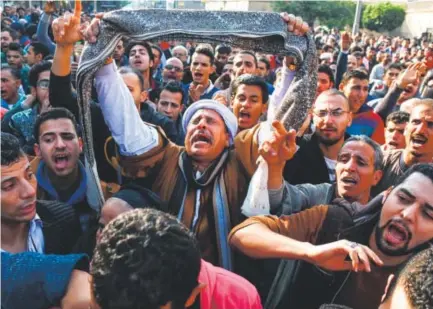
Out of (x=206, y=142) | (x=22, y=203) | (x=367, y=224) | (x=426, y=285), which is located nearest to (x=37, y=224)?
(x=22, y=203)

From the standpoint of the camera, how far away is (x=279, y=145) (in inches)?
85.4

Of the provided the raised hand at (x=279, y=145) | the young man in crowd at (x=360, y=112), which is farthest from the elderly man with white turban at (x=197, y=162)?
the young man in crowd at (x=360, y=112)

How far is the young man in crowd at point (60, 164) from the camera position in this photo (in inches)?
102

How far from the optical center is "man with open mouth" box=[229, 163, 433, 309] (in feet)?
6.37

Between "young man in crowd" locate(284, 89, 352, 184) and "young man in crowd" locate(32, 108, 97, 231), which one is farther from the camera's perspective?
"young man in crowd" locate(284, 89, 352, 184)

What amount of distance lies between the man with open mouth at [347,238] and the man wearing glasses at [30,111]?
194 centimetres

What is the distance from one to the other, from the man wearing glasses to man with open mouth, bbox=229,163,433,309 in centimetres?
194

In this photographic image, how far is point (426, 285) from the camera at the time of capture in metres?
1.21

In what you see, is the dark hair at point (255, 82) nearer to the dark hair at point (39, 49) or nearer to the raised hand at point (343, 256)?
the raised hand at point (343, 256)

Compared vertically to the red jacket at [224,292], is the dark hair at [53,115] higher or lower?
higher

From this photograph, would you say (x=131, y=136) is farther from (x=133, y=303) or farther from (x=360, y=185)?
(x=133, y=303)

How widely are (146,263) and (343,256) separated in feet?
2.59

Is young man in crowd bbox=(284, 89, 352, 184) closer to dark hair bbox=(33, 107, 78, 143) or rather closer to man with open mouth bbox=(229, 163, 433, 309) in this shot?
man with open mouth bbox=(229, 163, 433, 309)

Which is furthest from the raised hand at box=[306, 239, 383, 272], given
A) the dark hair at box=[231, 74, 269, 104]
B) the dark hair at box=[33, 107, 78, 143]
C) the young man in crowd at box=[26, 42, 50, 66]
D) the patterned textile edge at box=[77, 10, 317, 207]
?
the young man in crowd at box=[26, 42, 50, 66]
